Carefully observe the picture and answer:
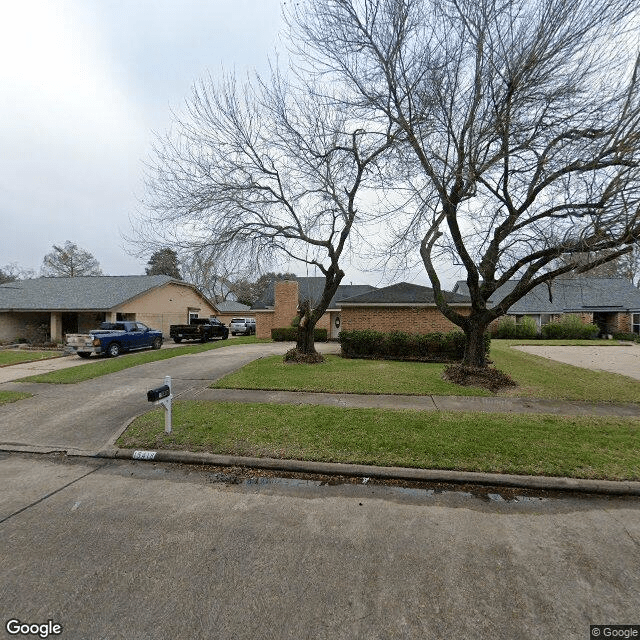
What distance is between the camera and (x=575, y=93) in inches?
275

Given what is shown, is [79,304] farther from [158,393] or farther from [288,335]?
[158,393]

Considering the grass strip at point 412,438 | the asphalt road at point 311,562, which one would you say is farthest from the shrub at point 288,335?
the asphalt road at point 311,562

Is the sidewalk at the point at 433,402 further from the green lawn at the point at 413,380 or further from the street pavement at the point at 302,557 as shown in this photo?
the street pavement at the point at 302,557

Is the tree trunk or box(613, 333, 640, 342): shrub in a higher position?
the tree trunk

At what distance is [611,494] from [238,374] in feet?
28.0

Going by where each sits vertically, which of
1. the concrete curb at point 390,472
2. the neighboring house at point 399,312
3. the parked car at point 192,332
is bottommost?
the concrete curb at point 390,472

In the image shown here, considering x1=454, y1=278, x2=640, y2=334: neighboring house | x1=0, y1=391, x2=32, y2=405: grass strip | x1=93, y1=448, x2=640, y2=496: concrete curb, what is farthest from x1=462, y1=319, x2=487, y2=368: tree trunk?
x1=454, y1=278, x2=640, y2=334: neighboring house

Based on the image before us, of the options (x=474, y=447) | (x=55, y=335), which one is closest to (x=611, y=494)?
(x=474, y=447)

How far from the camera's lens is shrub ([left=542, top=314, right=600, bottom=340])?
991 inches

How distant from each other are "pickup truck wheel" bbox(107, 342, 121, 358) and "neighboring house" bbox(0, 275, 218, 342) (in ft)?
17.9

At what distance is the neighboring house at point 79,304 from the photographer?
21.4 meters

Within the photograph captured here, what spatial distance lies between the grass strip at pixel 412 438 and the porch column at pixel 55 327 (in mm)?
20457

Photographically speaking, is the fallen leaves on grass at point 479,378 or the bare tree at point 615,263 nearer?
the bare tree at point 615,263

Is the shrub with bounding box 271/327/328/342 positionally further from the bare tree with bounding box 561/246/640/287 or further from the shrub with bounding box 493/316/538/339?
the bare tree with bounding box 561/246/640/287
